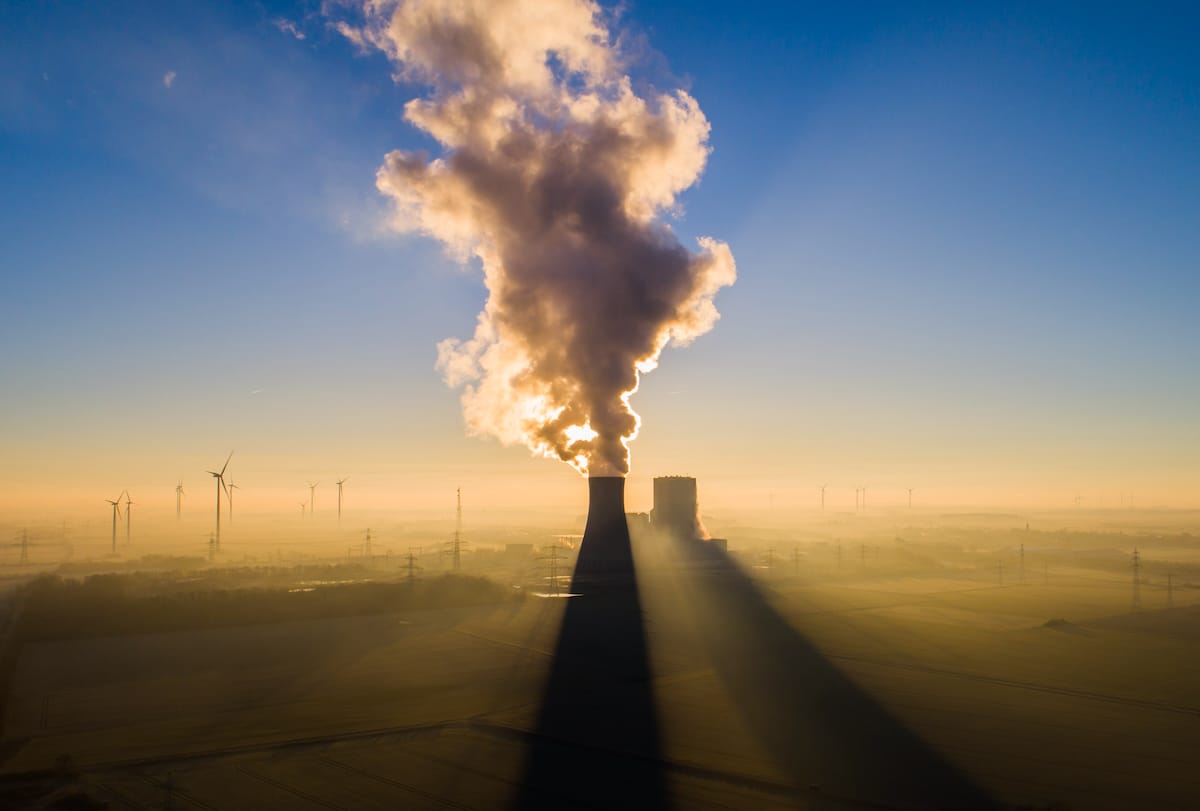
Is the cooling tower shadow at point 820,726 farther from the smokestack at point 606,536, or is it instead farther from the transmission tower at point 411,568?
the transmission tower at point 411,568

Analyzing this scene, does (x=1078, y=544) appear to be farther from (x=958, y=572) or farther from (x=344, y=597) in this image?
(x=344, y=597)

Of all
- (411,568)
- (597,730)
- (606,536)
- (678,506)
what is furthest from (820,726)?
(678,506)

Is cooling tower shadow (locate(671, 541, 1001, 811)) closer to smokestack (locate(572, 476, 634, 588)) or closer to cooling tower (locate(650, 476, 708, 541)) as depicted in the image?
smokestack (locate(572, 476, 634, 588))

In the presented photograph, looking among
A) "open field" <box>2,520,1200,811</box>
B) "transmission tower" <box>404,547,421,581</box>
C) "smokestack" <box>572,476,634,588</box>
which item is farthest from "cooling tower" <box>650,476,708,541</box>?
"transmission tower" <box>404,547,421,581</box>

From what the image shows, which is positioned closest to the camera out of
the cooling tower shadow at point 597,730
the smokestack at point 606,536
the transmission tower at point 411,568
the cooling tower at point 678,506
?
the cooling tower shadow at point 597,730

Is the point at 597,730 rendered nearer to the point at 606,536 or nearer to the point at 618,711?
the point at 618,711

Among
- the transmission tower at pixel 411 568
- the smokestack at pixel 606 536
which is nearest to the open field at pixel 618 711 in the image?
the smokestack at pixel 606 536

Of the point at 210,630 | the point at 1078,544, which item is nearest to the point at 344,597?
the point at 210,630
